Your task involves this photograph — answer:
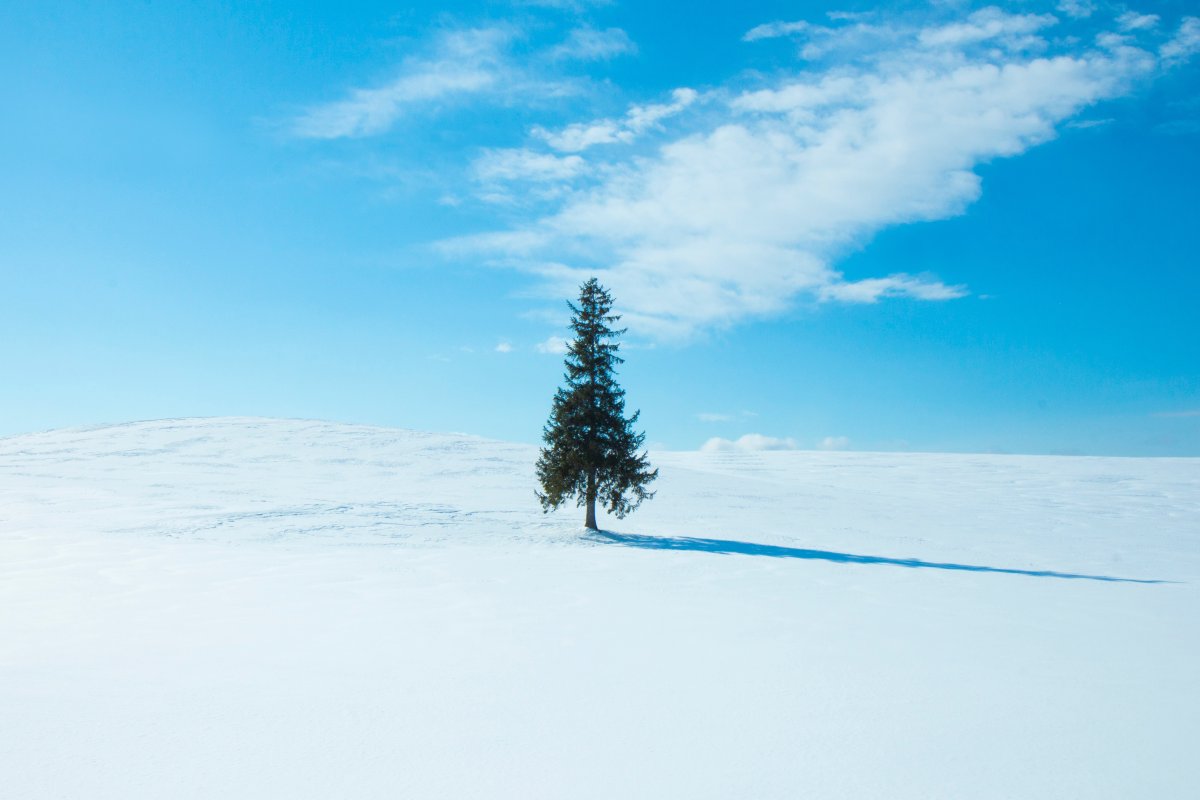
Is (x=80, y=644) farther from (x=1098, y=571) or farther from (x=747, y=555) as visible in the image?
(x=1098, y=571)

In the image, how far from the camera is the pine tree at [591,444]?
25.2 m

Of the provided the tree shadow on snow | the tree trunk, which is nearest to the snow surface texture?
the tree shadow on snow

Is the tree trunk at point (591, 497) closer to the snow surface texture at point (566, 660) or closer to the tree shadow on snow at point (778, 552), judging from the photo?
the tree shadow on snow at point (778, 552)

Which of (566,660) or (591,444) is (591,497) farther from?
(566,660)

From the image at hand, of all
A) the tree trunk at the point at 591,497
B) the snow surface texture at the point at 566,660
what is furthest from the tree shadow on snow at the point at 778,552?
the tree trunk at the point at 591,497

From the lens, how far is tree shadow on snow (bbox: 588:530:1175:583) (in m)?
20.0

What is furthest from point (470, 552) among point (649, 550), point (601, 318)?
point (601, 318)

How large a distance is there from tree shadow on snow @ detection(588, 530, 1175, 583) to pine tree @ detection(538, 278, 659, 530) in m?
1.65

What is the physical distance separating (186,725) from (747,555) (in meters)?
16.6

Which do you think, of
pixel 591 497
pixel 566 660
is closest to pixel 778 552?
pixel 591 497

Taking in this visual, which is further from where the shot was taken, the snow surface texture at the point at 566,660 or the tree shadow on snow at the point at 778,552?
the tree shadow on snow at the point at 778,552

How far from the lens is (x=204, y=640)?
9.39 m

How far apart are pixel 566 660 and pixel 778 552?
1439 cm

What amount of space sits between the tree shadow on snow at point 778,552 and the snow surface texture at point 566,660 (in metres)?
0.21
